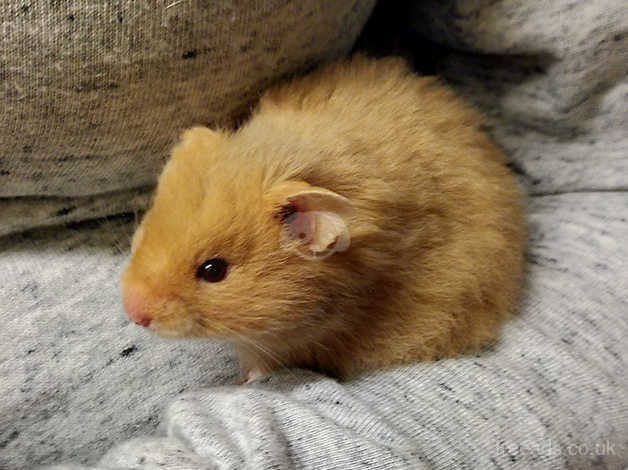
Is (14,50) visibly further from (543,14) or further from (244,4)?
(543,14)

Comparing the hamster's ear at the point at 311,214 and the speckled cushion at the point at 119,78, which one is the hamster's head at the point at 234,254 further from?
the speckled cushion at the point at 119,78

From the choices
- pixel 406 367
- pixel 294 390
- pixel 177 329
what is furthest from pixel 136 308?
pixel 406 367

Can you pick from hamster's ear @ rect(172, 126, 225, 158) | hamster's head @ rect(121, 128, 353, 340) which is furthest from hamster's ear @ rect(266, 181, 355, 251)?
hamster's ear @ rect(172, 126, 225, 158)

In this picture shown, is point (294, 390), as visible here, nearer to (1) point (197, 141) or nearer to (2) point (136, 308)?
(2) point (136, 308)

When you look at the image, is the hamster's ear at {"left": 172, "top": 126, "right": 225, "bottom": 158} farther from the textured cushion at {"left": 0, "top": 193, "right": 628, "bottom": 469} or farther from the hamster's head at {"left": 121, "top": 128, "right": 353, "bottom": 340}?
the textured cushion at {"left": 0, "top": 193, "right": 628, "bottom": 469}

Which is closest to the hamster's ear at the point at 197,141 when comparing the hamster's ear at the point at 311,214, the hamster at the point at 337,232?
the hamster at the point at 337,232

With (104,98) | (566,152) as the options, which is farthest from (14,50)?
(566,152)
